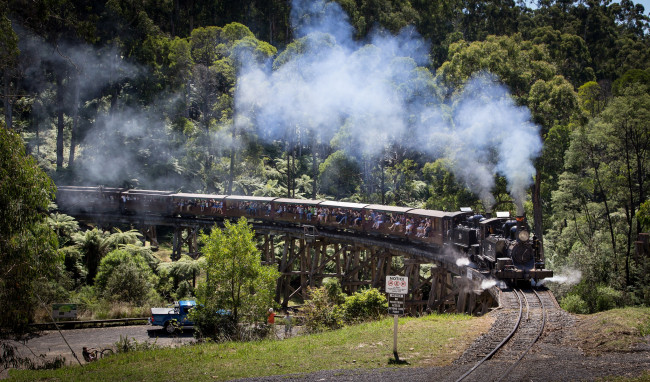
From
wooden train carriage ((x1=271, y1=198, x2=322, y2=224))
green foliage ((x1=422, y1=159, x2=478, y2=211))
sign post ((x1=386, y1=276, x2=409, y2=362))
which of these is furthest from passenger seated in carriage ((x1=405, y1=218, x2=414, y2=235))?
sign post ((x1=386, y1=276, x2=409, y2=362))

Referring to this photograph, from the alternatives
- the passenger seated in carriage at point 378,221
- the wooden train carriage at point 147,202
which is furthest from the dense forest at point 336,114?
the passenger seated in carriage at point 378,221

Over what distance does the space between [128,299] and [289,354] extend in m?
14.5

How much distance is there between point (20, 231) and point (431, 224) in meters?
15.6

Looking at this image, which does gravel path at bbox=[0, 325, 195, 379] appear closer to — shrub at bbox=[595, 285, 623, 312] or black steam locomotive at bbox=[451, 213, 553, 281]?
black steam locomotive at bbox=[451, 213, 553, 281]

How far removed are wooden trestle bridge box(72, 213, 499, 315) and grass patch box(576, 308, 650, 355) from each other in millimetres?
3878

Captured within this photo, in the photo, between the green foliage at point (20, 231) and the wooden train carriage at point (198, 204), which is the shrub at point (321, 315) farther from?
the wooden train carriage at point (198, 204)

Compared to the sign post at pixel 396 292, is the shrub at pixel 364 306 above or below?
below

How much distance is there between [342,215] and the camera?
2867cm

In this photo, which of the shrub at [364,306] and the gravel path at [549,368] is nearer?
the gravel path at [549,368]

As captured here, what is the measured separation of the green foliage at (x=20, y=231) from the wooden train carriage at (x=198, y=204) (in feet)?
61.7

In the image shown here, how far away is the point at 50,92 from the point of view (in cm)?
4956

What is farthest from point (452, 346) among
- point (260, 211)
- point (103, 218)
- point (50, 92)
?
point (50, 92)

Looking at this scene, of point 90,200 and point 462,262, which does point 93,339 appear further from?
point 90,200

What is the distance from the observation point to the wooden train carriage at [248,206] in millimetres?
32062
